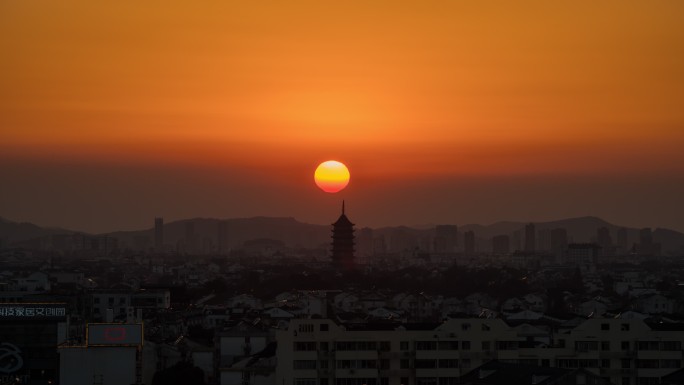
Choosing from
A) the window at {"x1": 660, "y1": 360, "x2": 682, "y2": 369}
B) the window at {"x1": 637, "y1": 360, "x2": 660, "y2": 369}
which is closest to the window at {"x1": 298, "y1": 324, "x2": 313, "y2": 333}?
the window at {"x1": 637, "y1": 360, "x2": 660, "y2": 369}

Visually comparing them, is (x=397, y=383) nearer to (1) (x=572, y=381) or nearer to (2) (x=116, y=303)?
(1) (x=572, y=381)

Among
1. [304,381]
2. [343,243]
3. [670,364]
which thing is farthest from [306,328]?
[343,243]

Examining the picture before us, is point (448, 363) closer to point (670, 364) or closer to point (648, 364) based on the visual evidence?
point (648, 364)

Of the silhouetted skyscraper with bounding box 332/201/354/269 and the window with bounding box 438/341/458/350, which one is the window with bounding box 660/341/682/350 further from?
the silhouetted skyscraper with bounding box 332/201/354/269

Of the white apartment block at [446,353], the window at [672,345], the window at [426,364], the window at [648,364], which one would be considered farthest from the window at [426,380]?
the window at [672,345]

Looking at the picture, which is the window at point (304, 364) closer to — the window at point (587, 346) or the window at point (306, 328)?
the window at point (306, 328)

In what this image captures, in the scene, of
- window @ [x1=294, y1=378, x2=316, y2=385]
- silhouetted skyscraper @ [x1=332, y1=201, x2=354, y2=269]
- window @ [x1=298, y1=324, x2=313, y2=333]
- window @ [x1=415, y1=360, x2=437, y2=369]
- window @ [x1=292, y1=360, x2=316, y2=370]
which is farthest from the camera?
silhouetted skyscraper @ [x1=332, y1=201, x2=354, y2=269]

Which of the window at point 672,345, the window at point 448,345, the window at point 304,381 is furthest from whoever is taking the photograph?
the window at point 448,345
